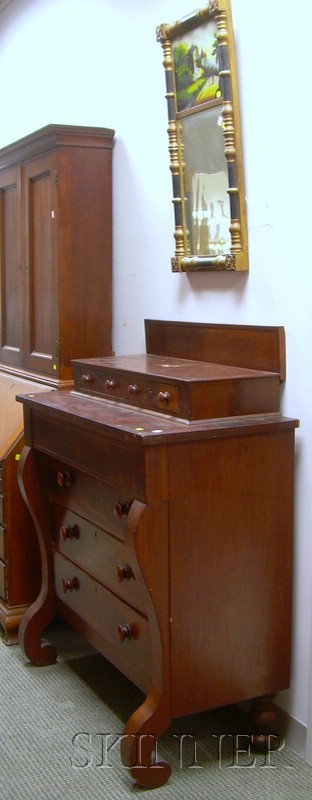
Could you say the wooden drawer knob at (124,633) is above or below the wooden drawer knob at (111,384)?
below

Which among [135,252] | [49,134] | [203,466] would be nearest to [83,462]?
[203,466]

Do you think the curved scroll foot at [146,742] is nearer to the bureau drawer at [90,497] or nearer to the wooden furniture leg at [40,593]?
the bureau drawer at [90,497]

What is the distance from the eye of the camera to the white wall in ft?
8.13

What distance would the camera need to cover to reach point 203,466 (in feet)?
7.77

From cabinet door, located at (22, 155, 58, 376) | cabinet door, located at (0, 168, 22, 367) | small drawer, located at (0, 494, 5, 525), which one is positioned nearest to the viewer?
small drawer, located at (0, 494, 5, 525)

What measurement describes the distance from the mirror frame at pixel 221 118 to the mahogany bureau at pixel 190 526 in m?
0.27

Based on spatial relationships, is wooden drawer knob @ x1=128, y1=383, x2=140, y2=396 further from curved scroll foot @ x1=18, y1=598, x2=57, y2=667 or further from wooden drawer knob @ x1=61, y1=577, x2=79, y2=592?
curved scroll foot @ x1=18, y1=598, x2=57, y2=667

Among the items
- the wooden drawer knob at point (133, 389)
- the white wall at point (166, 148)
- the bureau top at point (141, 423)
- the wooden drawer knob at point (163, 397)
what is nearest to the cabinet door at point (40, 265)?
the white wall at point (166, 148)

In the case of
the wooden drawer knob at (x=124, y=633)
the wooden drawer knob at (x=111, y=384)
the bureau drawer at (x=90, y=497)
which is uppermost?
the wooden drawer knob at (x=111, y=384)

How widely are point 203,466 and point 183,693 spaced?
62 centimetres

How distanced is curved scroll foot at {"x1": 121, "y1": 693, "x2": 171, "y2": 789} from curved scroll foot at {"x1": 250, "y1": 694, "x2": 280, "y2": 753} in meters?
0.30

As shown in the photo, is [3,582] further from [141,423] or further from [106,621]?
[141,423]

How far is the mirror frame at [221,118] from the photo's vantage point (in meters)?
2.66

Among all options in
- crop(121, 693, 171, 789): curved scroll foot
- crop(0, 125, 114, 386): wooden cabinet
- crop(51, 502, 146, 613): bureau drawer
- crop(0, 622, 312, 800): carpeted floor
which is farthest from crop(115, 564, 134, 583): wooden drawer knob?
crop(0, 125, 114, 386): wooden cabinet
